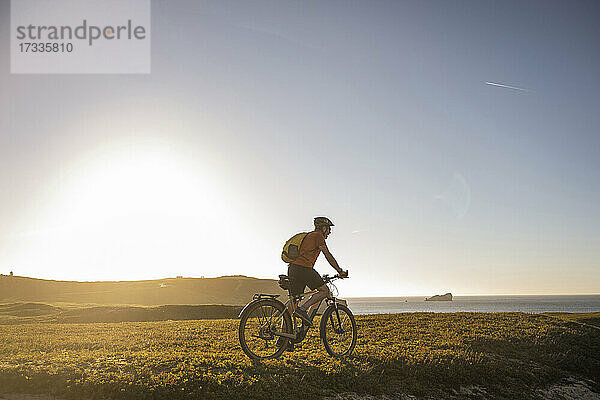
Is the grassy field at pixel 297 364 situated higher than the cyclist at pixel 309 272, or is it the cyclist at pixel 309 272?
the cyclist at pixel 309 272

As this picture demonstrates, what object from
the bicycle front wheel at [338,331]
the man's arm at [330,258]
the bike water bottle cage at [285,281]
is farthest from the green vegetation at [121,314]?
the man's arm at [330,258]

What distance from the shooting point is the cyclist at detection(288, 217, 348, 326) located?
38.4ft

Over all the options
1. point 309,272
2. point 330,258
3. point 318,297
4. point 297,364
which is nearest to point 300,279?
point 309,272

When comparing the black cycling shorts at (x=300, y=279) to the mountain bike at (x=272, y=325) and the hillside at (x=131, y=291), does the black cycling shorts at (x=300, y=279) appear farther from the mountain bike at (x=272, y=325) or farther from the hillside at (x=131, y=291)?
the hillside at (x=131, y=291)

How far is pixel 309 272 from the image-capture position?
11.7 metres

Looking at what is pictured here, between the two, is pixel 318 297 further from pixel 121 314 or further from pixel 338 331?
pixel 121 314

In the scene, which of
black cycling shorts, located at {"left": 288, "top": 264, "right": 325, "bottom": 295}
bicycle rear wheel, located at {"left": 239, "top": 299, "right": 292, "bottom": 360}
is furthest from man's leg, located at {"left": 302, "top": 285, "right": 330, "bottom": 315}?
bicycle rear wheel, located at {"left": 239, "top": 299, "right": 292, "bottom": 360}

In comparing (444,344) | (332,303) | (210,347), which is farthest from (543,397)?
(210,347)

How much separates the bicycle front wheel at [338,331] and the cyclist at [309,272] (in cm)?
70

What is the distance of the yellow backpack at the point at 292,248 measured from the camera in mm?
11625

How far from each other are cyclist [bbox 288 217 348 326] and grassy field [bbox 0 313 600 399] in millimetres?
1501

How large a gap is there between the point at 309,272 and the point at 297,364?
94.7 inches

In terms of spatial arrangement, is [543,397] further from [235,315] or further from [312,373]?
[235,315]

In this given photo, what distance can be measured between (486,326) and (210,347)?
13144 mm
